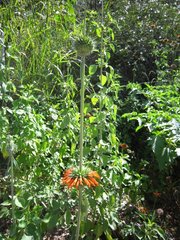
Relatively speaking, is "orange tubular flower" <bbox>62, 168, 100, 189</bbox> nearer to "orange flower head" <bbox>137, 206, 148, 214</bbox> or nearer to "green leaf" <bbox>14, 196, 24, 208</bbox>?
"green leaf" <bbox>14, 196, 24, 208</bbox>

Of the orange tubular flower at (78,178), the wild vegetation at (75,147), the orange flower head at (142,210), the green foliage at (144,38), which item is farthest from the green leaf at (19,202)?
the green foliage at (144,38)

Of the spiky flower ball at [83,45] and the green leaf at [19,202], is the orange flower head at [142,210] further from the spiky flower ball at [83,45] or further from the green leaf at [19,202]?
the spiky flower ball at [83,45]

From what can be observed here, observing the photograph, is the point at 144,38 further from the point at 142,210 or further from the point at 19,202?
the point at 19,202

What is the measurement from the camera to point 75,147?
1814mm

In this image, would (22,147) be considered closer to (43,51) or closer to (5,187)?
(5,187)

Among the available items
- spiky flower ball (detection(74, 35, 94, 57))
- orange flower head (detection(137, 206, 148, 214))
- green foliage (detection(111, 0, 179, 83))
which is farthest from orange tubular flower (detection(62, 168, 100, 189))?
green foliage (detection(111, 0, 179, 83))

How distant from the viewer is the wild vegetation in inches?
60.6

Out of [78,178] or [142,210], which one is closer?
[78,178]

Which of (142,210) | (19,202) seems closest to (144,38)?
(142,210)

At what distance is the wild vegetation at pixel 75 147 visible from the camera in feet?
5.05

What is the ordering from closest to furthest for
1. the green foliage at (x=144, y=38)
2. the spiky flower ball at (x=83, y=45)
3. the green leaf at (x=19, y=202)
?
the spiky flower ball at (x=83, y=45)
the green leaf at (x=19, y=202)
the green foliage at (x=144, y=38)

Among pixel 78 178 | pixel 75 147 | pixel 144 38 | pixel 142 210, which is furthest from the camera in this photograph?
pixel 144 38

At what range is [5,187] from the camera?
1.96 meters

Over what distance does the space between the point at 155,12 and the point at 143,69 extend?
1195mm
